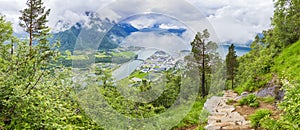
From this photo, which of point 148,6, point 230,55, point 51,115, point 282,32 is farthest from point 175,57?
point 230,55

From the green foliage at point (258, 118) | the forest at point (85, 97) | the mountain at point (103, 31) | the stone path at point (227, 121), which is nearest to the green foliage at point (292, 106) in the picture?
the forest at point (85, 97)

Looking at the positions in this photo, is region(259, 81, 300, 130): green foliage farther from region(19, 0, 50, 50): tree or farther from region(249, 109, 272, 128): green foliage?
region(19, 0, 50, 50): tree

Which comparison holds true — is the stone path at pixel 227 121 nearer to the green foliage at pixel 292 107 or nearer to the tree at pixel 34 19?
the green foliage at pixel 292 107

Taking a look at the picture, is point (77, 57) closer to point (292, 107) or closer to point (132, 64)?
point (132, 64)

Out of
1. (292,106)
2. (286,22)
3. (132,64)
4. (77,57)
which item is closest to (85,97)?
(77,57)

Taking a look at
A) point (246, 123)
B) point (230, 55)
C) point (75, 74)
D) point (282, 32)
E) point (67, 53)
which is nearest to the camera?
point (67, 53)

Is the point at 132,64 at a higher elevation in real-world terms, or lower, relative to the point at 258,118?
higher

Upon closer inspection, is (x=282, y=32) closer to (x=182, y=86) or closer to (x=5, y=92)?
(x=182, y=86)

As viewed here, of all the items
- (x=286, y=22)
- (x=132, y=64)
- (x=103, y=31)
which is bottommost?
(x=132, y=64)

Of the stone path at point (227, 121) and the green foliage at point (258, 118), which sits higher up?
the green foliage at point (258, 118)

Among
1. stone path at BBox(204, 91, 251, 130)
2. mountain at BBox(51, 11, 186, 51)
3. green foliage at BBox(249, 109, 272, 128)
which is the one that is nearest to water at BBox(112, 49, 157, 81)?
mountain at BBox(51, 11, 186, 51)

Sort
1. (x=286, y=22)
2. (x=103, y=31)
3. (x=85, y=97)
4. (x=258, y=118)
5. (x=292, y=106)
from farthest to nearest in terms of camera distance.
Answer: (x=286, y=22), (x=258, y=118), (x=85, y=97), (x=103, y=31), (x=292, y=106)
